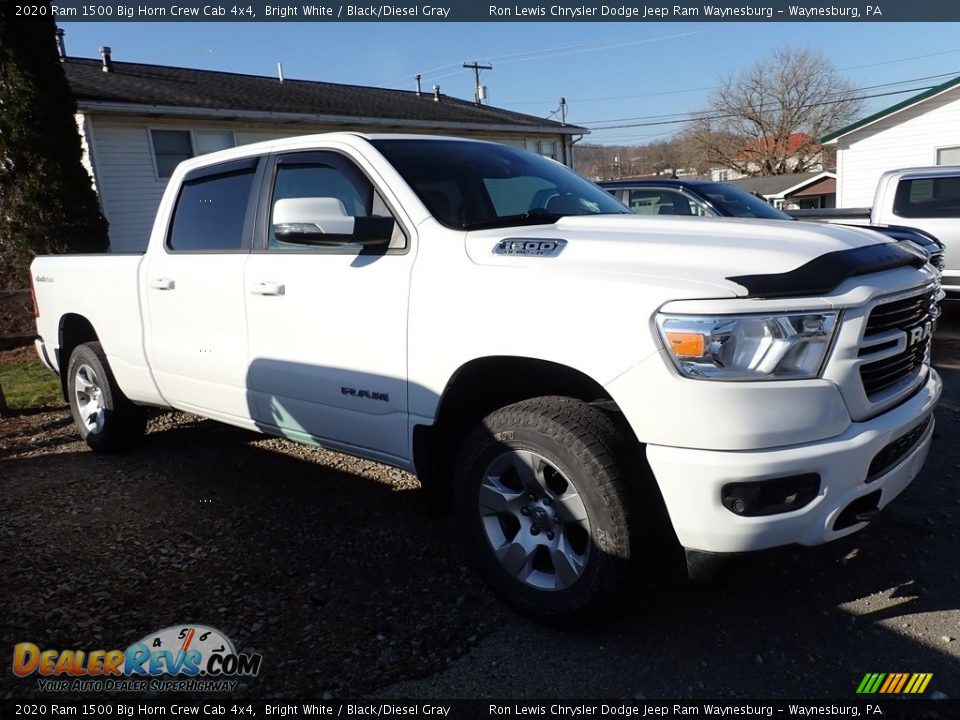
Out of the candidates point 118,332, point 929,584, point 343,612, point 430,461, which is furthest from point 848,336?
point 118,332

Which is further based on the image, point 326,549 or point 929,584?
point 326,549

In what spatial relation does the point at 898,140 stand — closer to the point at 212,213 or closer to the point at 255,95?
the point at 255,95

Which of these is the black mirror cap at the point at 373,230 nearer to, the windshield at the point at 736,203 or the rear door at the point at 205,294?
the rear door at the point at 205,294

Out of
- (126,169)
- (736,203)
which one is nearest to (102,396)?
(736,203)

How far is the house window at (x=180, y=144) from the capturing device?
14695mm

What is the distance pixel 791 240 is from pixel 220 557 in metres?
3.00

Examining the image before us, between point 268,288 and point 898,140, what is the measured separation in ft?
70.0

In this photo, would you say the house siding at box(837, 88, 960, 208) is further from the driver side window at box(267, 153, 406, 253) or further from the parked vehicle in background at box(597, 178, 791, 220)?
the driver side window at box(267, 153, 406, 253)

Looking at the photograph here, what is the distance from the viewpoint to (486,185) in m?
3.61

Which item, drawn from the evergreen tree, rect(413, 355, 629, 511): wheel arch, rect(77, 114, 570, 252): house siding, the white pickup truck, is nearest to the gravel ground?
the white pickup truck

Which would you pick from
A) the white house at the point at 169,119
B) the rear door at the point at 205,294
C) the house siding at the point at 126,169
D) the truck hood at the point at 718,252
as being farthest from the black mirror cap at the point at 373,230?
the house siding at the point at 126,169

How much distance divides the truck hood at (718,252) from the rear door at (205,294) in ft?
5.36

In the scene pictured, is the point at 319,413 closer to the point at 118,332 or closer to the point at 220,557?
the point at 220,557

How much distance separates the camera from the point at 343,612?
2982mm
